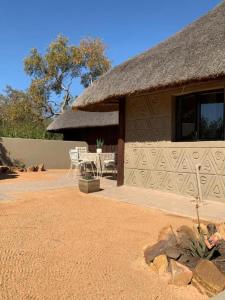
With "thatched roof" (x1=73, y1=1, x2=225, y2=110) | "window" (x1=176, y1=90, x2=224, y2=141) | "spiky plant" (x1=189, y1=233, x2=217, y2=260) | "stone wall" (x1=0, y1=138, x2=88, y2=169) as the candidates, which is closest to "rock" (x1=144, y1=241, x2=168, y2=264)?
"spiky plant" (x1=189, y1=233, x2=217, y2=260)

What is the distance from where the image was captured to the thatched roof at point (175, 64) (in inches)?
257

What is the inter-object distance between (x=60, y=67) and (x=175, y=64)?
82.4 feet

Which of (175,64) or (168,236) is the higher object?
(175,64)

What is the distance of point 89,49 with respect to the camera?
103 feet

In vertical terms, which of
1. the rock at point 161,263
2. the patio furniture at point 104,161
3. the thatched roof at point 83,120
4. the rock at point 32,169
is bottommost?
the rock at point 161,263

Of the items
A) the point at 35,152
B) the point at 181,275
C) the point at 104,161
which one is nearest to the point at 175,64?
the point at 181,275

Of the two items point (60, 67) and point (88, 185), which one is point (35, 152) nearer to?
point (88, 185)

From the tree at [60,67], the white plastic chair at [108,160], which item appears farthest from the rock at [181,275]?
the tree at [60,67]

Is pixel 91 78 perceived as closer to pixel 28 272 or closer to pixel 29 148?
pixel 29 148

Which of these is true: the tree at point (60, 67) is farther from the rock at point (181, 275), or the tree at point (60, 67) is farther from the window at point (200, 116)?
the rock at point (181, 275)

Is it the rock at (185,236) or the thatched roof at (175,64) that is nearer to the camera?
the rock at (185,236)

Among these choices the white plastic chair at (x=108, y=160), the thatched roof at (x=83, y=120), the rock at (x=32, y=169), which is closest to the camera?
the white plastic chair at (x=108, y=160)

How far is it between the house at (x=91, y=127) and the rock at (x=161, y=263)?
1269 cm

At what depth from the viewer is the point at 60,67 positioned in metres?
30.8
